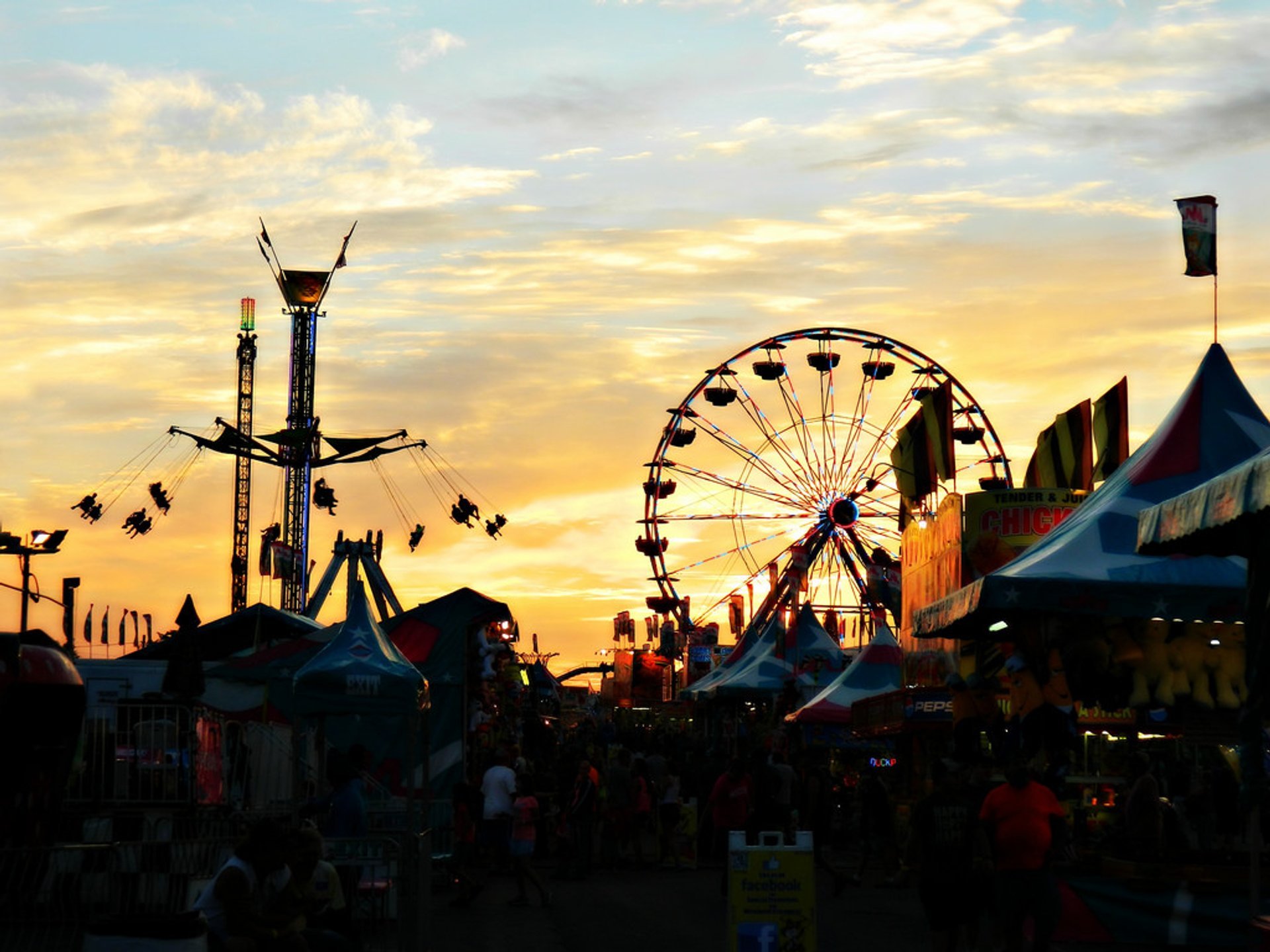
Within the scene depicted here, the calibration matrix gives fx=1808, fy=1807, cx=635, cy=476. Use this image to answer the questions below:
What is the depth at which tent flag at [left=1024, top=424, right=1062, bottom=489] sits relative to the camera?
85.4 feet

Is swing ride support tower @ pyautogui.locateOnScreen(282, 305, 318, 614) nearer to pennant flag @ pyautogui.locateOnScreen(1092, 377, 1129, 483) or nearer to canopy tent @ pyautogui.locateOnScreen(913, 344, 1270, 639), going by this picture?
pennant flag @ pyautogui.locateOnScreen(1092, 377, 1129, 483)

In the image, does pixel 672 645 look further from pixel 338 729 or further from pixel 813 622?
pixel 338 729

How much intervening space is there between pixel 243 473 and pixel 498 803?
76.1 meters

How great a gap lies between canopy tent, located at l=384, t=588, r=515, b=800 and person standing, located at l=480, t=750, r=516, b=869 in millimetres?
2978

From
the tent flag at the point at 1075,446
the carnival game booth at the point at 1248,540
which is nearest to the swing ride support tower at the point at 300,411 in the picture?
the tent flag at the point at 1075,446

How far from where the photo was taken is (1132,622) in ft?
51.6

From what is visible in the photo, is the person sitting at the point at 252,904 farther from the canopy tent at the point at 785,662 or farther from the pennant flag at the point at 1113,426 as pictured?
the canopy tent at the point at 785,662

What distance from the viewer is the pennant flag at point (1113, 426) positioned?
23.2m

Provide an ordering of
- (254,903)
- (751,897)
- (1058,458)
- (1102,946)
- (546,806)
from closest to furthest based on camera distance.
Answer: (254,903), (751,897), (1102,946), (1058,458), (546,806)

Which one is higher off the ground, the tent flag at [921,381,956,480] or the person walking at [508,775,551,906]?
the tent flag at [921,381,956,480]

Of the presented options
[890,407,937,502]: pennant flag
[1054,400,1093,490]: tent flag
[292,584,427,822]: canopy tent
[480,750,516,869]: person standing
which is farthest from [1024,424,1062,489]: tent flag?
[292,584,427,822]: canopy tent

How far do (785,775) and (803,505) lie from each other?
72.7 feet

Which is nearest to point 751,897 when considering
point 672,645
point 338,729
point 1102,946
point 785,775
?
point 1102,946

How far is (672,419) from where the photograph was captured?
45.6m
